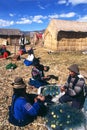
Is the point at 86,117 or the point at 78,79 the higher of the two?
the point at 78,79

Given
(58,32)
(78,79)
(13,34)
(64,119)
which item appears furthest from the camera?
(13,34)

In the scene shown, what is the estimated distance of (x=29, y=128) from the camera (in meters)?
6.98

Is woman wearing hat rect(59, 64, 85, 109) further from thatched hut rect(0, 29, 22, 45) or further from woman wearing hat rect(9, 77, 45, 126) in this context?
thatched hut rect(0, 29, 22, 45)

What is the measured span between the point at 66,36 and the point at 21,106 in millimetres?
21318

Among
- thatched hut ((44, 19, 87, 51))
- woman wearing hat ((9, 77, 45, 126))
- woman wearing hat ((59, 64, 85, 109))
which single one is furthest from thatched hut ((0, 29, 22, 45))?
woman wearing hat ((9, 77, 45, 126))

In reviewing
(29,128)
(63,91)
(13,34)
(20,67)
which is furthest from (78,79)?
(13,34)

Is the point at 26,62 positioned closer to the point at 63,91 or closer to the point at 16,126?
the point at 63,91

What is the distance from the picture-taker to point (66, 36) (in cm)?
2694

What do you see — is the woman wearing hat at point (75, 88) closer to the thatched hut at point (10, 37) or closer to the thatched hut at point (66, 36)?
the thatched hut at point (66, 36)

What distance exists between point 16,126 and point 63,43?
20.7 m

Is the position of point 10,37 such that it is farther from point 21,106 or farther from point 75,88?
point 21,106

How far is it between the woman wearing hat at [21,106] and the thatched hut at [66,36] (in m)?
20.3

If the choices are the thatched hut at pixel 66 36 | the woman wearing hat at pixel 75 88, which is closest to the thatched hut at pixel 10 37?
the thatched hut at pixel 66 36

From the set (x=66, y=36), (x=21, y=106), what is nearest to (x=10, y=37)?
(x=66, y=36)
